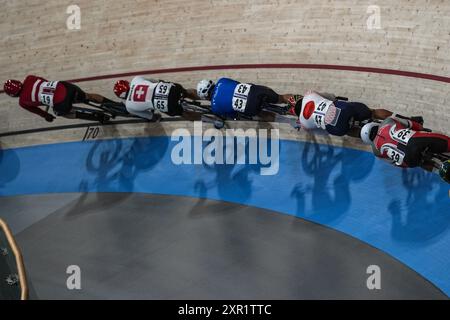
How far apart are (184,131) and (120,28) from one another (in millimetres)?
2046

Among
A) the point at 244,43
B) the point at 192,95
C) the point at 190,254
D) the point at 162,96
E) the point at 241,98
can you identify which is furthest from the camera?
the point at 244,43

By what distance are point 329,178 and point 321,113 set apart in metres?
0.93

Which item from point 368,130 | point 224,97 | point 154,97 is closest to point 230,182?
point 224,97

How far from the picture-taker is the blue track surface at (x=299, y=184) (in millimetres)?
7102

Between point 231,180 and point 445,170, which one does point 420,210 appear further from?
point 231,180

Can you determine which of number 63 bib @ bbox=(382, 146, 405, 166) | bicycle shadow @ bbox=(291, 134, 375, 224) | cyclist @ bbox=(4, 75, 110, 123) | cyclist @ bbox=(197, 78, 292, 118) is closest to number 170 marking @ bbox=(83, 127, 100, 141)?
cyclist @ bbox=(4, 75, 110, 123)

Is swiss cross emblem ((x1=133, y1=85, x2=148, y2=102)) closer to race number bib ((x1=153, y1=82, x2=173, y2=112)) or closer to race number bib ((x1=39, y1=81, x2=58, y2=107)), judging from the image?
race number bib ((x1=153, y1=82, x2=173, y2=112))

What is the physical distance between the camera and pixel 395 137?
6.78 m

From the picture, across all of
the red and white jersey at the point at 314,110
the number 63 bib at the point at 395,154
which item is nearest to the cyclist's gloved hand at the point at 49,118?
the red and white jersey at the point at 314,110

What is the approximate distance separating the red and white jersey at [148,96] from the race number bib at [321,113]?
1.77 metres

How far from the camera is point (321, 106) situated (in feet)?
24.1
